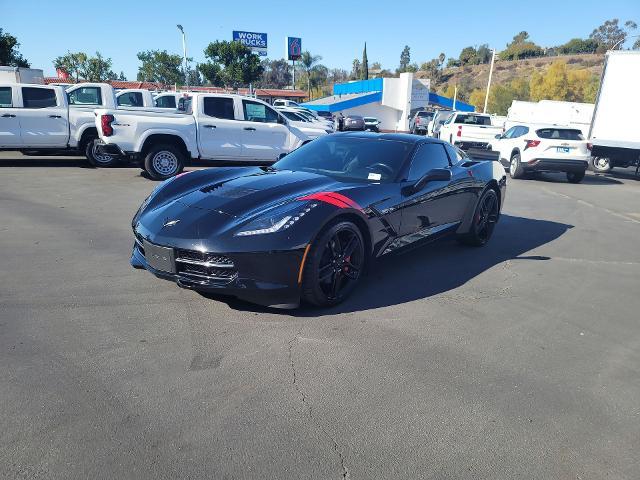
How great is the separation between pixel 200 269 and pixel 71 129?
983 cm

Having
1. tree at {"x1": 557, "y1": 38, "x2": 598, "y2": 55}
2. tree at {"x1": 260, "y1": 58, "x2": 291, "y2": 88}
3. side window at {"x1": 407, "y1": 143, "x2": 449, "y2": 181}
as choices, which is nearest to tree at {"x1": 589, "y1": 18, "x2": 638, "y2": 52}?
tree at {"x1": 557, "y1": 38, "x2": 598, "y2": 55}

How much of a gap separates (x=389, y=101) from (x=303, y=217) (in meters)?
49.1

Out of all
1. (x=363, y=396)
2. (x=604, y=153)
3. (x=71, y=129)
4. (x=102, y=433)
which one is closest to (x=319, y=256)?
(x=363, y=396)

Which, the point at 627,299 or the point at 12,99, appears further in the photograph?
the point at 12,99

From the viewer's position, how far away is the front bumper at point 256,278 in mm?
3297

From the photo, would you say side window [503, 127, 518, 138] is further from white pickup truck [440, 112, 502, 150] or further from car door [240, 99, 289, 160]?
car door [240, 99, 289, 160]

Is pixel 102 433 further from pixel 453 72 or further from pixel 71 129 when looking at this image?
pixel 453 72

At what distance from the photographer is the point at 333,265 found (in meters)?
3.74

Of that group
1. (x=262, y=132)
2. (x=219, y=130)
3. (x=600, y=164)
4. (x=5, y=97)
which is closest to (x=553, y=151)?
(x=600, y=164)

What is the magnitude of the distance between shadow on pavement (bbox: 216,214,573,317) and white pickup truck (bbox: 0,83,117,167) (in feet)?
31.2

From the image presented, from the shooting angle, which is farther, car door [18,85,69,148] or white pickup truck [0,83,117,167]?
car door [18,85,69,148]

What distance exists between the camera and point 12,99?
35.0 feet

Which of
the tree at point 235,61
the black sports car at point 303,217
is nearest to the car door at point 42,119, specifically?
the black sports car at point 303,217

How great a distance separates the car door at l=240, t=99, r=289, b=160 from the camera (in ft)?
36.6
